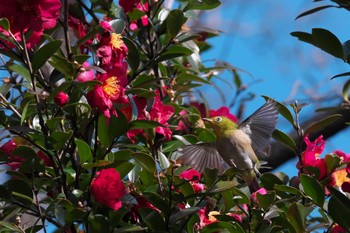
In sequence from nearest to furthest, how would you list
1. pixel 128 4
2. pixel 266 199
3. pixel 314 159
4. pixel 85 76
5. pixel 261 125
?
pixel 266 199 → pixel 85 76 → pixel 314 159 → pixel 128 4 → pixel 261 125

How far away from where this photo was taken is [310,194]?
1.56 meters

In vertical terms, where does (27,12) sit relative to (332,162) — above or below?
above

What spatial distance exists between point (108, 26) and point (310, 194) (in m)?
0.53

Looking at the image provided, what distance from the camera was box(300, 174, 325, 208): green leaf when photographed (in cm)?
154

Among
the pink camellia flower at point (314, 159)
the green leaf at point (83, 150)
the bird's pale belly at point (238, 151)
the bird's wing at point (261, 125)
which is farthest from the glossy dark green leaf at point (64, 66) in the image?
the bird's pale belly at point (238, 151)

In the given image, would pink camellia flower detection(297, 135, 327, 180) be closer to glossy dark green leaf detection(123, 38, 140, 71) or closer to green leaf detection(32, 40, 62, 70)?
glossy dark green leaf detection(123, 38, 140, 71)

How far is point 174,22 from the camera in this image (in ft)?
6.11

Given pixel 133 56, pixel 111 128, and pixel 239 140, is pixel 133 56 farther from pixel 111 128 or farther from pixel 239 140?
pixel 239 140

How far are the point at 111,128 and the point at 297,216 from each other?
407 mm

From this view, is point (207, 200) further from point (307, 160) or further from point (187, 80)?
point (187, 80)

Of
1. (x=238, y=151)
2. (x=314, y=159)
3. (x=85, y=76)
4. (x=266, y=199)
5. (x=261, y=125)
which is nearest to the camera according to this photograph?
(x=266, y=199)

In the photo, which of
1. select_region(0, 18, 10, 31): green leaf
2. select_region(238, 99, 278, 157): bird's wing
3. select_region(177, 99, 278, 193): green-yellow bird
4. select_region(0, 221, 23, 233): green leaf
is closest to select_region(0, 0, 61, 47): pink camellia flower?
select_region(0, 18, 10, 31): green leaf

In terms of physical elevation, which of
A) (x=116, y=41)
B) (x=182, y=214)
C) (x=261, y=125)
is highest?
(x=116, y=41)

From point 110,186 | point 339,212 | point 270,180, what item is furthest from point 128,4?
point 339,212
